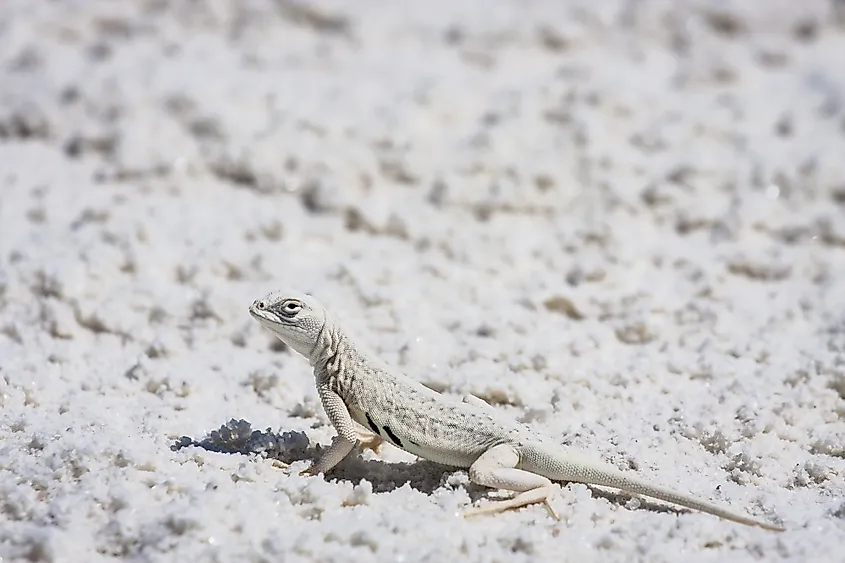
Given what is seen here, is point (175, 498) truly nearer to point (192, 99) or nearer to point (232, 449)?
point (232, 449)

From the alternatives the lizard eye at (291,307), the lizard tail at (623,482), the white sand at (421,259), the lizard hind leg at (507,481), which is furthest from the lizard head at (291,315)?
the lizard tail at (623,482)

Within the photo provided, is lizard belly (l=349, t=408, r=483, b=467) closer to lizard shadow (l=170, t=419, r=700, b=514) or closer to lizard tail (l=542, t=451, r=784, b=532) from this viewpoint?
lizard shadow (l=170, t=419, r=700, b=514)

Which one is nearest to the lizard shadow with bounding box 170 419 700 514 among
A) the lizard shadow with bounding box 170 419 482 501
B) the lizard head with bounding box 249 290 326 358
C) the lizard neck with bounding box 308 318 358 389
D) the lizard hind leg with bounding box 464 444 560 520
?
the lizard shadow with bounding box 170 419 482 501

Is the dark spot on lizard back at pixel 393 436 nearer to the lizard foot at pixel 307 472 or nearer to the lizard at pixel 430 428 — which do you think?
the lizard at pixel 430 428

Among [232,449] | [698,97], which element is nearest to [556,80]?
[698,97]

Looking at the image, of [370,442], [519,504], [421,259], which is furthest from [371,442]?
[421,259]

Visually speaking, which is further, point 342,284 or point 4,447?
point 342,284

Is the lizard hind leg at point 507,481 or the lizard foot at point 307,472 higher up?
the lizard hind leg at point 507,481
